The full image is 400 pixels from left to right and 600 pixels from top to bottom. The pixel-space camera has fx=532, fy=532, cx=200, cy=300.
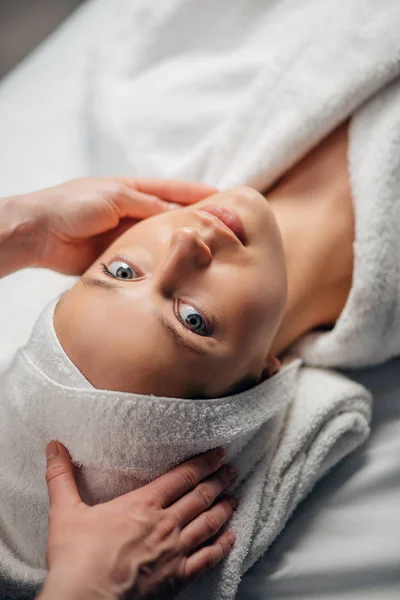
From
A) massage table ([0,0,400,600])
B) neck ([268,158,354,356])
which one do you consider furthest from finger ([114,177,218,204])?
massage table ([0,0,400,600])

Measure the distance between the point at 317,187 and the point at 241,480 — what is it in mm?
578

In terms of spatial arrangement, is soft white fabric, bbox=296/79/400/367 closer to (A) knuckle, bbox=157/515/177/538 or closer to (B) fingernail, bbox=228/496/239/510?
(B) fingernail, bbox=228/496/239/510

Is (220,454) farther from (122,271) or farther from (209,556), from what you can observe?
(122,271)

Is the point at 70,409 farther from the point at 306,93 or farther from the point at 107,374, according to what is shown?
the point at 306,93

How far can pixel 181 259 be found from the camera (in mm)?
778

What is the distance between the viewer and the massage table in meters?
0.91

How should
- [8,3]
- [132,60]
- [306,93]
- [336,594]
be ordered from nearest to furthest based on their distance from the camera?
[336,594], [306,93], [132,60], [8,3]

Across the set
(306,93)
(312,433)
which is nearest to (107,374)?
(312,433)

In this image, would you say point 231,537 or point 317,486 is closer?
point 231,537

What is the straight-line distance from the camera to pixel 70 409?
79cm

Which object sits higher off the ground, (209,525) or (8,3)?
(8,3)

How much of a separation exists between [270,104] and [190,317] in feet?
1.80

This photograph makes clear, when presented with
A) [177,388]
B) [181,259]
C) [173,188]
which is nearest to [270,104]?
[173,188]

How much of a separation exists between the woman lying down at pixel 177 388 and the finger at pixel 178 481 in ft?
0.07
